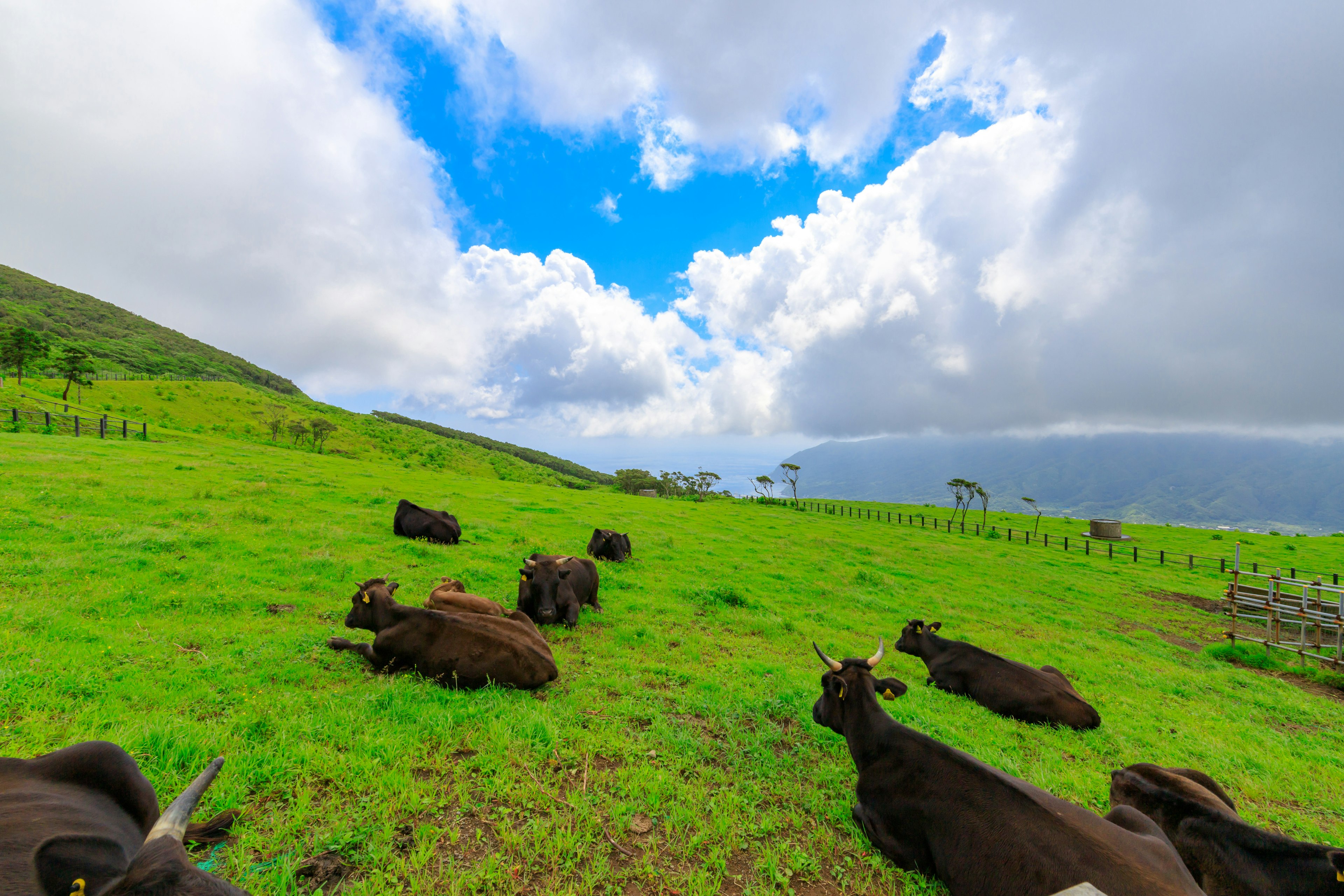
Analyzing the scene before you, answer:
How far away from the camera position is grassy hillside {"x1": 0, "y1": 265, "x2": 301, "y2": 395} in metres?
88.8

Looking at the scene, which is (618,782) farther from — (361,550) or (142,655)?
(361,550)

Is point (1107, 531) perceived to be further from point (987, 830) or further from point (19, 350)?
point (19, 350)

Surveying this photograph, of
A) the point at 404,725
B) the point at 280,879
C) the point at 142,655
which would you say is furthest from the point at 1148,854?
the point at 142,655

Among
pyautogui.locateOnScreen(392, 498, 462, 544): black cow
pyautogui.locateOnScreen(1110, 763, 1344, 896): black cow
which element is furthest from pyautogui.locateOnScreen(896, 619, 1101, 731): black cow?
pyautogui.locateOnScreen(392, 498, 462, 544): black cow

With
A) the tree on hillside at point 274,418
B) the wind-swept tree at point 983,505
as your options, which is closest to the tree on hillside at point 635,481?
the tree on hillside at point 274,418

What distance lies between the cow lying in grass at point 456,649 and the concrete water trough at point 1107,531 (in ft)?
213

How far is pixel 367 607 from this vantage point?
650cm

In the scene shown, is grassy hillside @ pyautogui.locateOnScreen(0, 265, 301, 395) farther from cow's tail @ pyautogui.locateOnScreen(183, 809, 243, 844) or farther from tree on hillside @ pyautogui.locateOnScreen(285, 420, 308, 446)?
cow's tail @ pyautogui.locateOnScreen(183, 809, 243, 844)

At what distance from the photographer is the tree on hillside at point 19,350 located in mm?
49688

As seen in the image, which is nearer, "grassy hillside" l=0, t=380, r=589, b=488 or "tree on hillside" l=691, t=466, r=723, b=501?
"grassy hillside" l=0, t=380, r=589, b=488

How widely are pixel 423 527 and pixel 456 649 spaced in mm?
8041

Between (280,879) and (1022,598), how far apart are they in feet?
67.6

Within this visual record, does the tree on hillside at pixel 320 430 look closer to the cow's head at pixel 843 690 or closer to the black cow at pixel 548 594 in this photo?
the black cow at pixel 548 594

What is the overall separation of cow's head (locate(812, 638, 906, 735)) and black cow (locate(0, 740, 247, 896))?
182 inches
